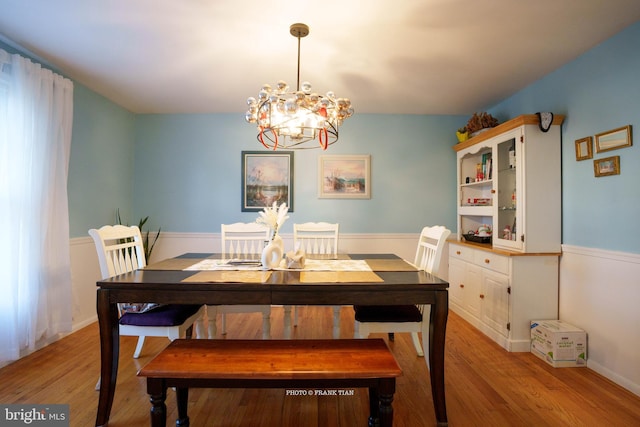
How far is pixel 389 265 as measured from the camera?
7.32 ft

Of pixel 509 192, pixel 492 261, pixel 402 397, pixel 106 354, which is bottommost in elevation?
pixel 402 397

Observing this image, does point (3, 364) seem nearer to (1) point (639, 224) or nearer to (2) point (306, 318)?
(2) point (306, 318)

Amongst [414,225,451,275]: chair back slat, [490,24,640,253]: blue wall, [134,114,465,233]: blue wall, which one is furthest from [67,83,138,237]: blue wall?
[490,24,640,253]: blue wall

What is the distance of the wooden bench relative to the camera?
140cm

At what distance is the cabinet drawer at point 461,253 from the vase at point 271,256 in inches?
82.5

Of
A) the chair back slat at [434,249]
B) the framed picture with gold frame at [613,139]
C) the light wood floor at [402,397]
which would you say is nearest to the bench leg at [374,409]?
the light wood floor at [402,397]

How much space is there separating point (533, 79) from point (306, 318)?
10.1 feet

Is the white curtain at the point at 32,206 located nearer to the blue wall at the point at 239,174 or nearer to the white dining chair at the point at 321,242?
the blue wall at the point at 239,174

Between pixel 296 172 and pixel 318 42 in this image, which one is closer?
pixel 318 42

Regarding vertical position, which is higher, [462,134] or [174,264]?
[462,134]

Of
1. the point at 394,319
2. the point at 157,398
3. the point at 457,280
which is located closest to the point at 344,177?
the point at 457,280

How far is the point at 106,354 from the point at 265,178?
252cm

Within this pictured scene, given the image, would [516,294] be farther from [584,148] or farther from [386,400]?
[386,400]

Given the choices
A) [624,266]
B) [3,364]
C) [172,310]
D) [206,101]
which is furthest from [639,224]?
[3,364]
